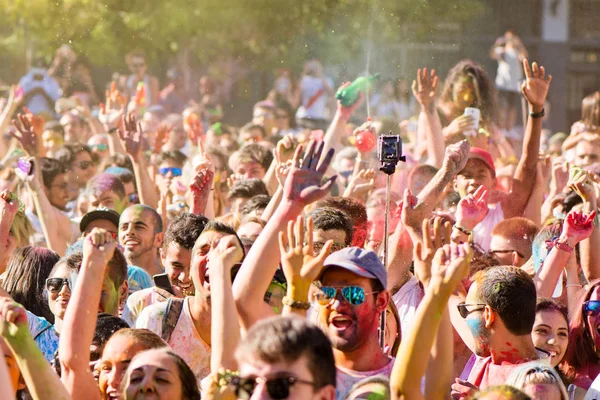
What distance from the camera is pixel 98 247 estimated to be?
14.9 ft

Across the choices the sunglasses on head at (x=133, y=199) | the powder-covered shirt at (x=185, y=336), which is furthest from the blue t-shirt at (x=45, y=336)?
the sunglasses on head at (x=133, y=199)

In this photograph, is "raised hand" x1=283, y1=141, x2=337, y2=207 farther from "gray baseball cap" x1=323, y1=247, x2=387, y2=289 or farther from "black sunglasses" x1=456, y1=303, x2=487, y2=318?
"black sunglasses" x1=456, y1=303, x2=487, y2=318

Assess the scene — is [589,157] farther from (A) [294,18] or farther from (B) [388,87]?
(A) [294,18]

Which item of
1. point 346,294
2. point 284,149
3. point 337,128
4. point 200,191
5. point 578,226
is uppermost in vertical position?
point 337,128

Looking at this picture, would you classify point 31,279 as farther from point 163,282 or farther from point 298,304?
point 298,304

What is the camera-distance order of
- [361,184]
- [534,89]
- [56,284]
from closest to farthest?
[56,284] → [534,89] → [361,184]

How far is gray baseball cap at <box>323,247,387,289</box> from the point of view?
14.3 feet

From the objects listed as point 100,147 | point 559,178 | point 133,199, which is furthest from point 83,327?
point 100,147

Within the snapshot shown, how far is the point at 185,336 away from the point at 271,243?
88cm

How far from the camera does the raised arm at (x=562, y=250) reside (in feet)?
19.3

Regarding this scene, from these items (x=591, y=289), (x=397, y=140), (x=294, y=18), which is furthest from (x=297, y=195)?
(x=294, y=18)

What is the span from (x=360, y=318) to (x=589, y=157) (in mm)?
5663

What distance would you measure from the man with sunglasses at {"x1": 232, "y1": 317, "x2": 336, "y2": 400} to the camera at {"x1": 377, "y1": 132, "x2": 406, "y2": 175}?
1.67 meters

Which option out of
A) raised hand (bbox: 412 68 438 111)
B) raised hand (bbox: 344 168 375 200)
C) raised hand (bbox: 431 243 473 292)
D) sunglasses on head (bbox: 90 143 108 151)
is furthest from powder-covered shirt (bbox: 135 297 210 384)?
sunglasses on head (bbox: 90 143 108 151)
